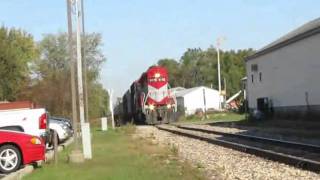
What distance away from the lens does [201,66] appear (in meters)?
175

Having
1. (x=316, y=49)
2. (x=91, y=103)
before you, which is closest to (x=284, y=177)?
(x=316, y=49)

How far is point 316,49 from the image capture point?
41188mm

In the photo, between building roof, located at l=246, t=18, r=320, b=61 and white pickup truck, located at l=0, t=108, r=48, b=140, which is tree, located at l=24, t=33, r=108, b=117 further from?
white pickup truck, located at l=0, t=108, r=48, b=140

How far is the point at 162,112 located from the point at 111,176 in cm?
4279

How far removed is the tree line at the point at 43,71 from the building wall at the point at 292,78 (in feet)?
47.8

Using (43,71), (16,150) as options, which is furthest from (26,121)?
(43,71)

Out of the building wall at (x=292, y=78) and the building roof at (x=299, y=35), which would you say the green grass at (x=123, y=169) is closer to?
the building wall at (x=292, y=78)

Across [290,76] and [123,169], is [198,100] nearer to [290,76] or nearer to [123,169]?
[290,76]

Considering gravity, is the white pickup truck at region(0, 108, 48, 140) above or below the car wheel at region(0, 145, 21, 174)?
above

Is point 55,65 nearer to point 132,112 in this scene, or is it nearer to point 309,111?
point 132,112

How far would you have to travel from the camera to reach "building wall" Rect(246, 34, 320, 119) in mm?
41844

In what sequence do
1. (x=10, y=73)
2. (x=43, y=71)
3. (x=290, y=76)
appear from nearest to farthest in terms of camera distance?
(x=290, y=76) → (x=10, y=73) → (x=43, y=71)

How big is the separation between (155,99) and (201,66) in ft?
393

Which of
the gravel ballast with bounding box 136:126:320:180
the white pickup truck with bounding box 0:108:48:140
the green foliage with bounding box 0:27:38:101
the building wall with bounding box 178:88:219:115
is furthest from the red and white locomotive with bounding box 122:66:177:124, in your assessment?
the building wall with bounding box 178:88:219:115
